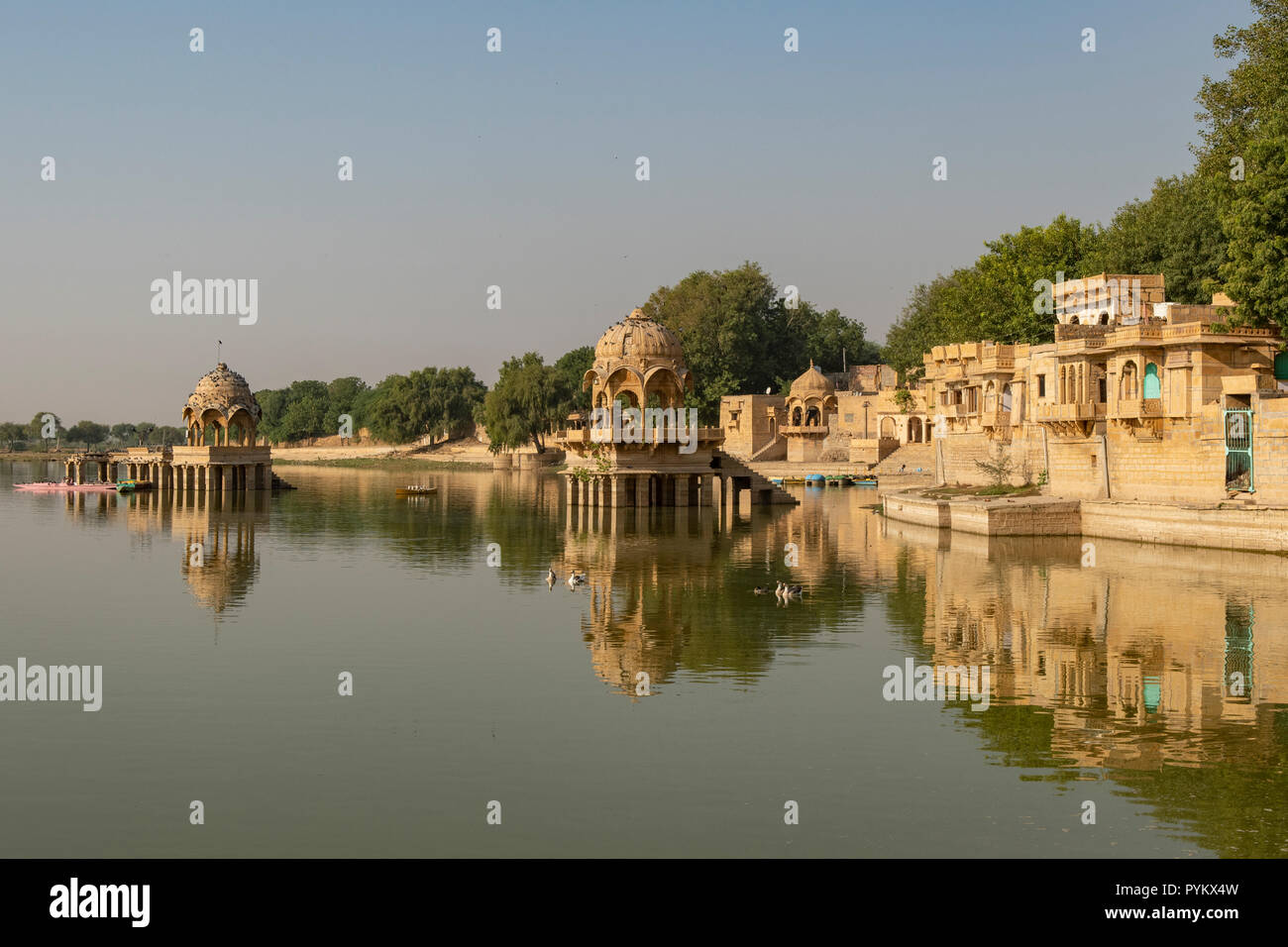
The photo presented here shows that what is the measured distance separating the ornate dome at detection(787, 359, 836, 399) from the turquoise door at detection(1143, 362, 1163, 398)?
157ft

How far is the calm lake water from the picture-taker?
1162cm

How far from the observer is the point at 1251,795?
12.4m

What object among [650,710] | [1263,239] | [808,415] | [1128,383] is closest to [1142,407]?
[1128,383]

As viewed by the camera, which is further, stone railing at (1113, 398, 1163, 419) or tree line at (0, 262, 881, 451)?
tree line at (0, 262, 881, 451)

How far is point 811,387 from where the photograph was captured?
84688mm

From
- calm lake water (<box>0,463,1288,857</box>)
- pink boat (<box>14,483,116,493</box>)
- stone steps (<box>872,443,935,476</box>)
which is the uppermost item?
stone steps (<box>872,443,935,476</box>)

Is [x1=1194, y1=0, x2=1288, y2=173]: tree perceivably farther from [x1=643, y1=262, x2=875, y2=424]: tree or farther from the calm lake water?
[x1=643, y1=262, x2=875, y2=424]: tree

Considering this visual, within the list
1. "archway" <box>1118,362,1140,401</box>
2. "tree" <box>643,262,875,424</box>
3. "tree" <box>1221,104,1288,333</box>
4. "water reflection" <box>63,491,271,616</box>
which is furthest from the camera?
"tree" <box>643,262,875,424</box>

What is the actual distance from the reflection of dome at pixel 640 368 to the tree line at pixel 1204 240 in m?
16.9

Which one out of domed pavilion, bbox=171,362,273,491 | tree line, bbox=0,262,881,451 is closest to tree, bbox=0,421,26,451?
tree line, bbox=0,262,881,451

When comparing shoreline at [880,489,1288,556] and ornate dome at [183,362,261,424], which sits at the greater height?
ornate dome at [183,362,261,424]

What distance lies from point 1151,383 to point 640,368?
1982 centimetres

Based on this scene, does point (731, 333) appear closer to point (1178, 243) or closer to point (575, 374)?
point (575, 374)
